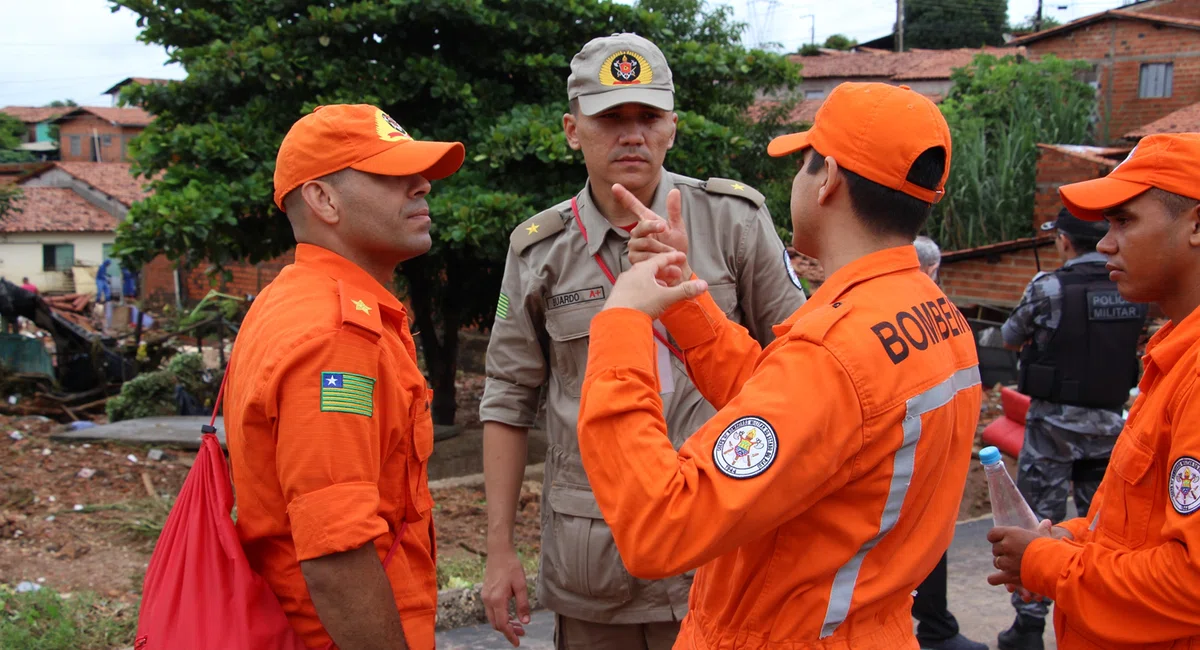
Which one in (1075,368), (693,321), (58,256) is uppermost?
(693,321)

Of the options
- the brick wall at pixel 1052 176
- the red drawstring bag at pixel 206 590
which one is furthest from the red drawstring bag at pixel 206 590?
the brick wall at pixel 1052 176

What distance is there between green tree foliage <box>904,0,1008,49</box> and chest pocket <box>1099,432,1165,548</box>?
49875mm

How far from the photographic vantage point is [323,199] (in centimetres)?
213

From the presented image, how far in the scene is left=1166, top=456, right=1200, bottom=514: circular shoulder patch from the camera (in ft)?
5.67

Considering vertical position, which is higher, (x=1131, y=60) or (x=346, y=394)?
(x=1131, y=60)

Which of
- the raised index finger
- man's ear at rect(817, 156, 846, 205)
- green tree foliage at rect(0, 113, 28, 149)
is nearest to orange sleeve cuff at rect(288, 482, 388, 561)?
the raised index finger

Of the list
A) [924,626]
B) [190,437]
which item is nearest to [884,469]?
[924,626]

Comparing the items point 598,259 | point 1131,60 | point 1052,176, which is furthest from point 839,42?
point 598,259

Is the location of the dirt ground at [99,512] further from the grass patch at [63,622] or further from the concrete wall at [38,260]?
the concrete wall at [38,260]

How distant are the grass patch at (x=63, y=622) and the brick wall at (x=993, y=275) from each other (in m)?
9.69

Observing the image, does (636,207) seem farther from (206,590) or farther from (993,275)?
(993,275)

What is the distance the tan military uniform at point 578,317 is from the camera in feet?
8.54

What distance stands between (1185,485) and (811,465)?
801mm

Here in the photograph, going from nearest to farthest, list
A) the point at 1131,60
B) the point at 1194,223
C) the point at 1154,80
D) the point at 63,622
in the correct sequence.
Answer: the point at 1194,223, the point at 63,622, the point at 1154,80, the point at 1131,60
